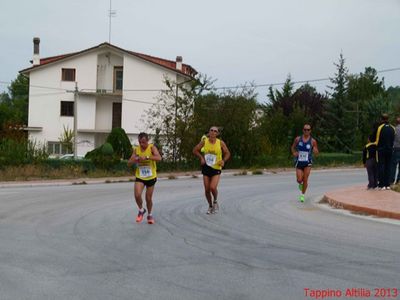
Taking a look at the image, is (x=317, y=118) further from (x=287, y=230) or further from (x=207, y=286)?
(x=207, y=286)

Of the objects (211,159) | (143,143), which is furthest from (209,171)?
(143,143)

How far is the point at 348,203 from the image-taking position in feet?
42.2

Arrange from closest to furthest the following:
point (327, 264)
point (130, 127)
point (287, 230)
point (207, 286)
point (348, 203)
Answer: point (207, 286) → point (327, 264) → point (287, 230) → point (348, 203) → point (130, 127)

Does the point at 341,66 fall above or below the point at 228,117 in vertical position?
above

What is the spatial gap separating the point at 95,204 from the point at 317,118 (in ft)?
136

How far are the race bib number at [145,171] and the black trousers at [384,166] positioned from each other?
658 cm

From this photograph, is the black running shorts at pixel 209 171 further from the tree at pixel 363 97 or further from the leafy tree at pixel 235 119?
the tree at pixel 363 97

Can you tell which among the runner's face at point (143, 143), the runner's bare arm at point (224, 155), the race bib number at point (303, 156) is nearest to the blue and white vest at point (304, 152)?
the race bib number at point (303, 156)

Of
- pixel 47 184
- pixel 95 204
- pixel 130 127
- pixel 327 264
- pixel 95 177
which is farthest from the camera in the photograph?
pixel 130 127

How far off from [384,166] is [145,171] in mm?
6813

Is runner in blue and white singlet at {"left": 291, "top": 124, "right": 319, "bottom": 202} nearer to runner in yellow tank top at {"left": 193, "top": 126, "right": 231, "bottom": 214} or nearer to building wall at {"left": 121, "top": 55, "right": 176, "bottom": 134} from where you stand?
runner in yellow tank top at {"left": 193, "top": 126, "right": 231, "bottom": 214}

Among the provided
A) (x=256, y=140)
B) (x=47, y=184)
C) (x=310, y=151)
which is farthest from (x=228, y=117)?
(x=310, y=151)

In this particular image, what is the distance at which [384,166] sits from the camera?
48.9 feet

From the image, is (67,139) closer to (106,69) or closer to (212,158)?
(106,69)
